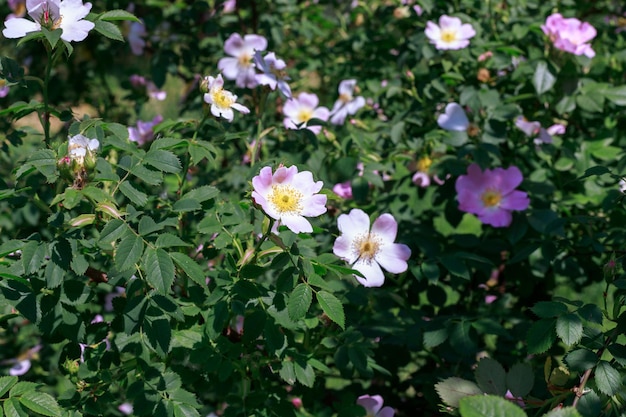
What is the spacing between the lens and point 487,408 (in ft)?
2.39

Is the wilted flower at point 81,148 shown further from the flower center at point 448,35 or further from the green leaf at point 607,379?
the flower center at point 448,35

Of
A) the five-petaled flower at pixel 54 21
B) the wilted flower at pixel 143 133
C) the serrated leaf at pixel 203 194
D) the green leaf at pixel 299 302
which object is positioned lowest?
the wilted flower at pixel 143 133

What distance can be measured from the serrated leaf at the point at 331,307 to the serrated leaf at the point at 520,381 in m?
0.28

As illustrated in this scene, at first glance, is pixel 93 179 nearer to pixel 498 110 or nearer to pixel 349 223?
pixel 349 223

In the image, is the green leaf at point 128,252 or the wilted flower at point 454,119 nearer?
the green leaf at point 128,252

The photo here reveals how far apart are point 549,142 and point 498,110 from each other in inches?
6.3

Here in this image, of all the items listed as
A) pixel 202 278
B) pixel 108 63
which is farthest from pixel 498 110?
pixel 108 63

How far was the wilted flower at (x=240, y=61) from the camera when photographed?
69.0 inches

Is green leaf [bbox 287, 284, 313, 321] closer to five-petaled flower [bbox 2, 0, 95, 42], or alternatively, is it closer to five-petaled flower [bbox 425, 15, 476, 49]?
five-petaled flower [bbox 2, 0, 95, 42]

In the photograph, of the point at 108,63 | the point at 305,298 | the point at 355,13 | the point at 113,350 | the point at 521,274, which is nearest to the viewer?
the point at 305,298

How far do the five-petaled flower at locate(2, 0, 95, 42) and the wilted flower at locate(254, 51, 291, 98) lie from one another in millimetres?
399

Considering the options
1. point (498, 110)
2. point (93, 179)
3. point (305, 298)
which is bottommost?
point (498, 110)

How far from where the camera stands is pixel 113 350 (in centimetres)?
124

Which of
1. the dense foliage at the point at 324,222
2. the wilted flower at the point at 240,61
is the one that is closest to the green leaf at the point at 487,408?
the dense foliage at the point at 324,222
